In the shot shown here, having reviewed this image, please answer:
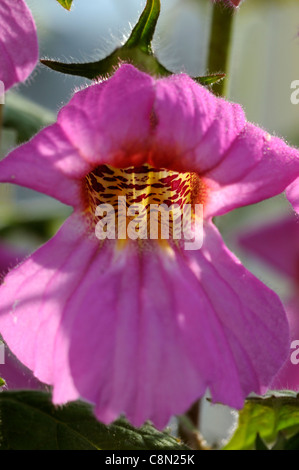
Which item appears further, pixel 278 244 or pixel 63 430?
pixel 278 244

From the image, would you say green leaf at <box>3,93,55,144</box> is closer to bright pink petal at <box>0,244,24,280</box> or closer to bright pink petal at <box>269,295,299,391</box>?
bright pink petal at <box>0,244,24,280</box>

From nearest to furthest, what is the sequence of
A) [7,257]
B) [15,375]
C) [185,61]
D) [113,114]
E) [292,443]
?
[113,114]
[292,443]
[15,375]
[7,257]
[185,61]

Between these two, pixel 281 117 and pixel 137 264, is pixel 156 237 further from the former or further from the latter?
pixel 281 117

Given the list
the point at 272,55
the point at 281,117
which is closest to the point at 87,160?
the point at 272,55

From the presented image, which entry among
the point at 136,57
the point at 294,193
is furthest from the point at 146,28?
the point at 294,193

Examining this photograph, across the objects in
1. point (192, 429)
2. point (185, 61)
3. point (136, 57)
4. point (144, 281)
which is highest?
point (185, 61)

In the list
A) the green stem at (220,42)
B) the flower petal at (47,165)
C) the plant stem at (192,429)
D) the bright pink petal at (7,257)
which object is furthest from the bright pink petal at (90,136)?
the bright pink petal at (7,257)

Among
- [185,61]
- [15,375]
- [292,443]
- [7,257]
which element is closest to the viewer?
[292,443]

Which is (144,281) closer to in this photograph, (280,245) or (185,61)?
(280,245)
